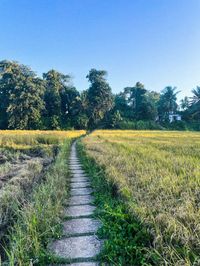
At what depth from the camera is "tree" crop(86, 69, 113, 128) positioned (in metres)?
50.3

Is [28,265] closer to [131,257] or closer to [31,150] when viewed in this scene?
[131,257]

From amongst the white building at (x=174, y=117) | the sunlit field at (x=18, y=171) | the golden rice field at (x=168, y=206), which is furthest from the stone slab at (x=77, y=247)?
the white building at (x=174, y=117)

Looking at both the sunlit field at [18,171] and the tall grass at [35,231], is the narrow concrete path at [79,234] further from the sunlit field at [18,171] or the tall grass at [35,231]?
the sunlit field at [18,171]

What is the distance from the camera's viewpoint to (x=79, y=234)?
4.09m

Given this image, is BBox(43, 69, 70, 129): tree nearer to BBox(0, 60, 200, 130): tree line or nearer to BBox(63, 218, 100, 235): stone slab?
BBox(0, 60, 200, 130): tree line

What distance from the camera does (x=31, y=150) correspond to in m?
17.6

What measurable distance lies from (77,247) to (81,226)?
0.75 meters

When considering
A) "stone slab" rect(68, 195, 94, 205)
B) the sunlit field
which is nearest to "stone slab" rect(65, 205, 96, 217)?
"stone slab" rect(68, 195, 94, 205)

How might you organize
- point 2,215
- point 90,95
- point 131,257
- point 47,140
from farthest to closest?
point 90,95 → point 47,140 → point 2,215 → point 131,257

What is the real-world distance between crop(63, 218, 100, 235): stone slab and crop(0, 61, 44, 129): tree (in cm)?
4283

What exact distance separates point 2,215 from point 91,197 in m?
1.86

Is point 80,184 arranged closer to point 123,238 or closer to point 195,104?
point 123,238

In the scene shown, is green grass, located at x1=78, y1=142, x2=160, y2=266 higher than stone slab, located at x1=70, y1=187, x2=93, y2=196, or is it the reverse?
green grass, located at x1=78, y1=142, x2=160, y2=266

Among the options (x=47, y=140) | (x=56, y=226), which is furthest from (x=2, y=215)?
(x=47, y=140)
